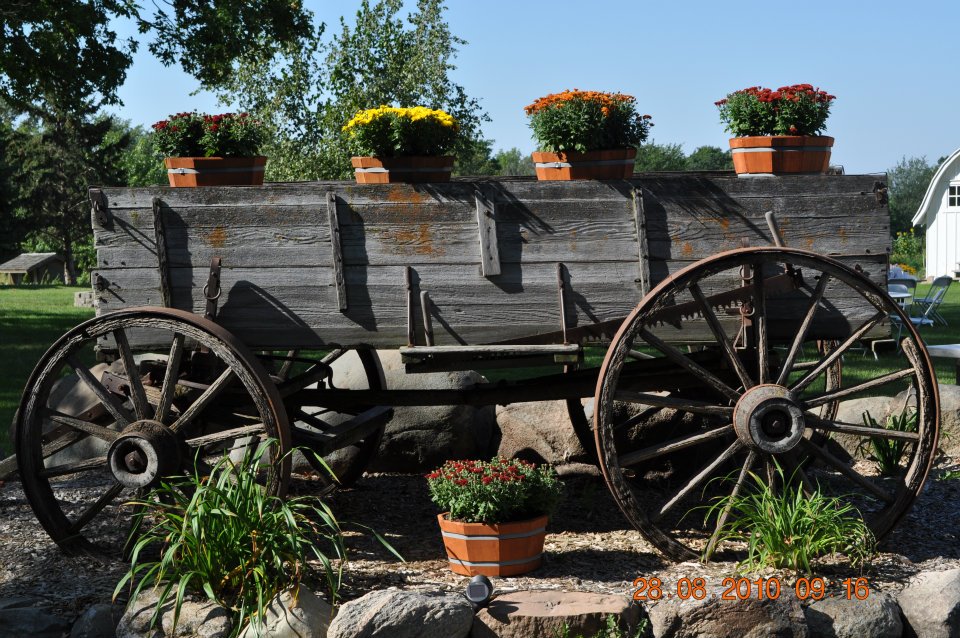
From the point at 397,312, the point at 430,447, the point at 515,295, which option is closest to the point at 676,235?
the point at 515,295

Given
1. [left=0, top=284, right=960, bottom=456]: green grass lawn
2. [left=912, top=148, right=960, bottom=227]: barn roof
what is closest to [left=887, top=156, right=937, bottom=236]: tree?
[left=912, top=148, right=960, bottom=227]: barn roof

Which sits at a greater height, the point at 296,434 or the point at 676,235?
the point at 676,235

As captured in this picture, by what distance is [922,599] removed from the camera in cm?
410

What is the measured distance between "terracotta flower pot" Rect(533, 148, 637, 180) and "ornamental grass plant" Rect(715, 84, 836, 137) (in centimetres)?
58

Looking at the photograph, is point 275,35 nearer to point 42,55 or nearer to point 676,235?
point 42,55

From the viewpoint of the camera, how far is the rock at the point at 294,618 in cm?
370

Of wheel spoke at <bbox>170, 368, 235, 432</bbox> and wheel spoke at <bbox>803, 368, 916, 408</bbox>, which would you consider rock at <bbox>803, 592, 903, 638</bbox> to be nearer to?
wheel spoke at <bbox>803, 368, 916, 408</bbox>

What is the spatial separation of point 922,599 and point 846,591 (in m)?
0.31

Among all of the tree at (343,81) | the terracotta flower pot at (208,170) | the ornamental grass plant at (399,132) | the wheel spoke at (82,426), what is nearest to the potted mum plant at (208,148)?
the terracotta flower pot at (208,170)

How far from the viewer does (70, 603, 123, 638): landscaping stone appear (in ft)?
12.8

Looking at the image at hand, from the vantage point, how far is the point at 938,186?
106ft

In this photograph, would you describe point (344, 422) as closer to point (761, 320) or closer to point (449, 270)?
point (449, 270)

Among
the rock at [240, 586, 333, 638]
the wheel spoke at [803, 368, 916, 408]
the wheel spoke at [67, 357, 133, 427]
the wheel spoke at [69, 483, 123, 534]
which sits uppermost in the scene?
the wheel spoke at [67, 357, 133, 427]

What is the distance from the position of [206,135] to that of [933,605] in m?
3.78
